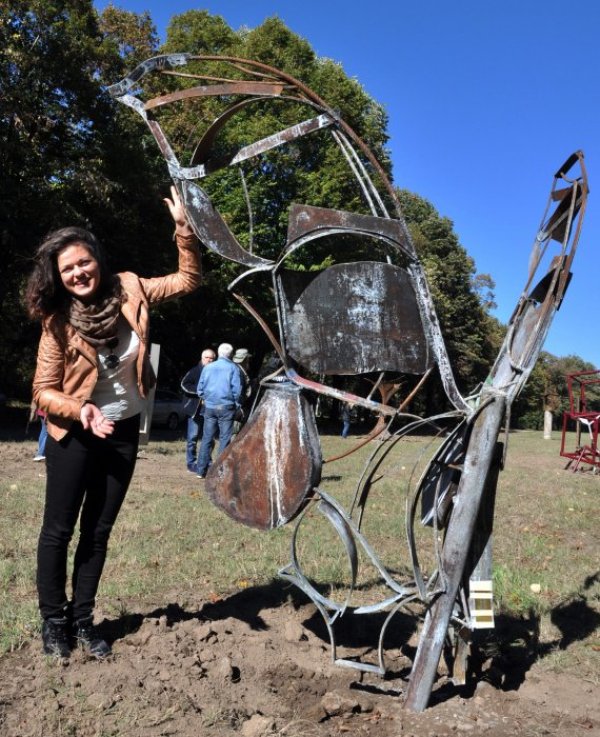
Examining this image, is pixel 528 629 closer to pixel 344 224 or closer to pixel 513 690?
pixel 513 690

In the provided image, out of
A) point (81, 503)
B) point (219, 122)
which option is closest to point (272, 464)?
point (81, 503)

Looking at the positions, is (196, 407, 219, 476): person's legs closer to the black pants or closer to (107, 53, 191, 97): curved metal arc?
the black pants

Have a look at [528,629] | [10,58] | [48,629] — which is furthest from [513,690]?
[10,58]

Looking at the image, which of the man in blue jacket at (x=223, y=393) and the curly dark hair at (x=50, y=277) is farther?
the man in blue jacket at (x=223, y=393)

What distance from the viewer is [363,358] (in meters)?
2.81

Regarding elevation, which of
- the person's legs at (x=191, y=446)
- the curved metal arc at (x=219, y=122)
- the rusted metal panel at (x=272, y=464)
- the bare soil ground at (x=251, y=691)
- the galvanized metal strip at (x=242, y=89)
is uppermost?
the galvanized metal strip at (x=242, y=89)

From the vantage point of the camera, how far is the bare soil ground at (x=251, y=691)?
2.68m

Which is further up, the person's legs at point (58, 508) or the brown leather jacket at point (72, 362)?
the brown leather jacket at point (72, 362)

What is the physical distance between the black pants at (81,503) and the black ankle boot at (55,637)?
0.03 m

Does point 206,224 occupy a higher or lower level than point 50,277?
Result: higher

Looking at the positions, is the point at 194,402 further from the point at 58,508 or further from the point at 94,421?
the point at 94,421

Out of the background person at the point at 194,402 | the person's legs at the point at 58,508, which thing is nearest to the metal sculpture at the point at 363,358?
the person's legs at the point at 58,508

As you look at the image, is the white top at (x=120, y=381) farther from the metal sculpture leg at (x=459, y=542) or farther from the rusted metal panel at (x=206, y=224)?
the metal sculpture leg at (x=459, y=542)

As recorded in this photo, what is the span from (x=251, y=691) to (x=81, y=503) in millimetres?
1129
